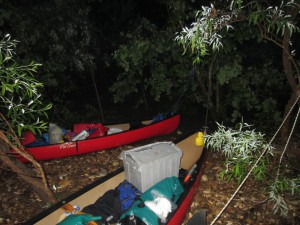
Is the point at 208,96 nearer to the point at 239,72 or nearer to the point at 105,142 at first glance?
the point at 239,72

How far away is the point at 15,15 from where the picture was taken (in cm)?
708

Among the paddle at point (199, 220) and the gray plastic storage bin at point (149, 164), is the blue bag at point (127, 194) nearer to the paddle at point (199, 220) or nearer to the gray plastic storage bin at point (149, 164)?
the gray plastic storage bin at point (149, 164)

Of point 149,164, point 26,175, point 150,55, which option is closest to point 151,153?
point 149,164

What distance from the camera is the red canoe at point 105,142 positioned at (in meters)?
5.73

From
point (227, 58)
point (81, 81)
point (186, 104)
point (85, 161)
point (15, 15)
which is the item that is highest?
point (15, 15)

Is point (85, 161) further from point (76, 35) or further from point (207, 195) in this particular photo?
point (76, 35)

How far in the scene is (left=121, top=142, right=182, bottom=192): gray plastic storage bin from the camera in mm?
4078

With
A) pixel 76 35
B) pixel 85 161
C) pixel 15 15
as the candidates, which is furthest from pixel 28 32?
pixel 85 161

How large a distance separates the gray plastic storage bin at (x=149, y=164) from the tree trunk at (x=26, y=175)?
1489 mm

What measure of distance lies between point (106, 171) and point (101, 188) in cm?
161

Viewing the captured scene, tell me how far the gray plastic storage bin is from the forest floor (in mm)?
963

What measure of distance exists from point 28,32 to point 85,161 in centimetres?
464

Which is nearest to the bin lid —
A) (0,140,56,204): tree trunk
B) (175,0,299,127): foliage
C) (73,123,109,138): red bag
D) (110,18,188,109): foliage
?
(0,140,56,204): tree trunk

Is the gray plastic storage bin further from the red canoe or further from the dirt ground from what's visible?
the red canoe
